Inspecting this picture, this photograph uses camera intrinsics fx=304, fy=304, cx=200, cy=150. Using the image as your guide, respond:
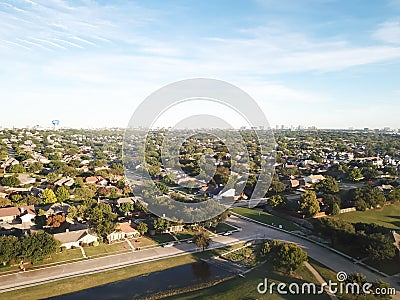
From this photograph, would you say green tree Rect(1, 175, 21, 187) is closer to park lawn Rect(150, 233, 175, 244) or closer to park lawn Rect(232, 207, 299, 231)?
park lawn Rect(150, 233, 175, 244)

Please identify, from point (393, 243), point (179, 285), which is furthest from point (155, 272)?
point (393, 243)

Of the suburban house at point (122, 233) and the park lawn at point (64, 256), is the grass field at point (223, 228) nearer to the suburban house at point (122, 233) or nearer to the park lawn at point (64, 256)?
the suburban house at point (122, 233)

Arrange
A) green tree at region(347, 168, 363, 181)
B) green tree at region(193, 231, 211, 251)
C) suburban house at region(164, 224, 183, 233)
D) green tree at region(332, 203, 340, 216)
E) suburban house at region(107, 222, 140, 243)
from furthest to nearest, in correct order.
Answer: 1. green tree at region(347, 168, 363, 181)
2. green tree at region(332, 203, 340, 216)
3. suburban house at region(164, 224, 183, 233)
4. suburban house at region(107, 222, 140, 243)
5. green tree at region(193, 231, 211, 251)

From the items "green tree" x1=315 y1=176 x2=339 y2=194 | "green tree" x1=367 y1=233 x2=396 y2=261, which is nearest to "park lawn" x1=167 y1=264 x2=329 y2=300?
"green tree" x1=367 y1=233 x2=396 y2=261

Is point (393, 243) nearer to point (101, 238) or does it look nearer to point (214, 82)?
point (214, 82)

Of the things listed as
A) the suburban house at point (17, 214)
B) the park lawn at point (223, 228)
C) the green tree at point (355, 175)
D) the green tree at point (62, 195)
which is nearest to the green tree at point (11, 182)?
the green tree at point (62, 195)

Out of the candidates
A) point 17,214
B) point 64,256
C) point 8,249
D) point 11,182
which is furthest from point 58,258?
point 11,182
